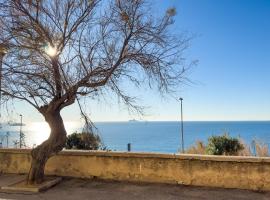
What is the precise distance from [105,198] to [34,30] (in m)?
4.53

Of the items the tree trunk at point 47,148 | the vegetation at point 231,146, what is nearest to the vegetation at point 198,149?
the vegetation at point 231,146

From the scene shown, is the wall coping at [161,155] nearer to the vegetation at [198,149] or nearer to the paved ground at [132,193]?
the paved ground at [132,193]

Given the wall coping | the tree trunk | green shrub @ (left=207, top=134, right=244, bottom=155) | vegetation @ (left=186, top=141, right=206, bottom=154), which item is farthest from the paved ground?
vegetation @ (left=186, top=141, right=206, bottom=154)

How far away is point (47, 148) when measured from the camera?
8320 millimetres

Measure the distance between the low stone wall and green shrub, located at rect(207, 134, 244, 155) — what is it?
3978 mm

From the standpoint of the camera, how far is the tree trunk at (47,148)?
8.24 metres

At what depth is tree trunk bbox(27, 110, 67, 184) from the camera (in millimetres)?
8242

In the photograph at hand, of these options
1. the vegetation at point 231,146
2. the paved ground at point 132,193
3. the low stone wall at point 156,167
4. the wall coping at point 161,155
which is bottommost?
the paved ground at point 132,193

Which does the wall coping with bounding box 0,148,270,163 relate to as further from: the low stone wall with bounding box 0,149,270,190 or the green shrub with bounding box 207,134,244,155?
the green shrub with bounding box 207,134,244,155

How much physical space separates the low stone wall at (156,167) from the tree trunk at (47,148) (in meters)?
0.85

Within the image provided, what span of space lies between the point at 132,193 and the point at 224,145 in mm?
5525

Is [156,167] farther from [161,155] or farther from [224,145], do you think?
[224,145]

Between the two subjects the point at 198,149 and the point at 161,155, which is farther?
the point at 198,149

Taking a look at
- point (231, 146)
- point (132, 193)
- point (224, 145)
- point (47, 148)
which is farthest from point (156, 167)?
point (231, 146)
